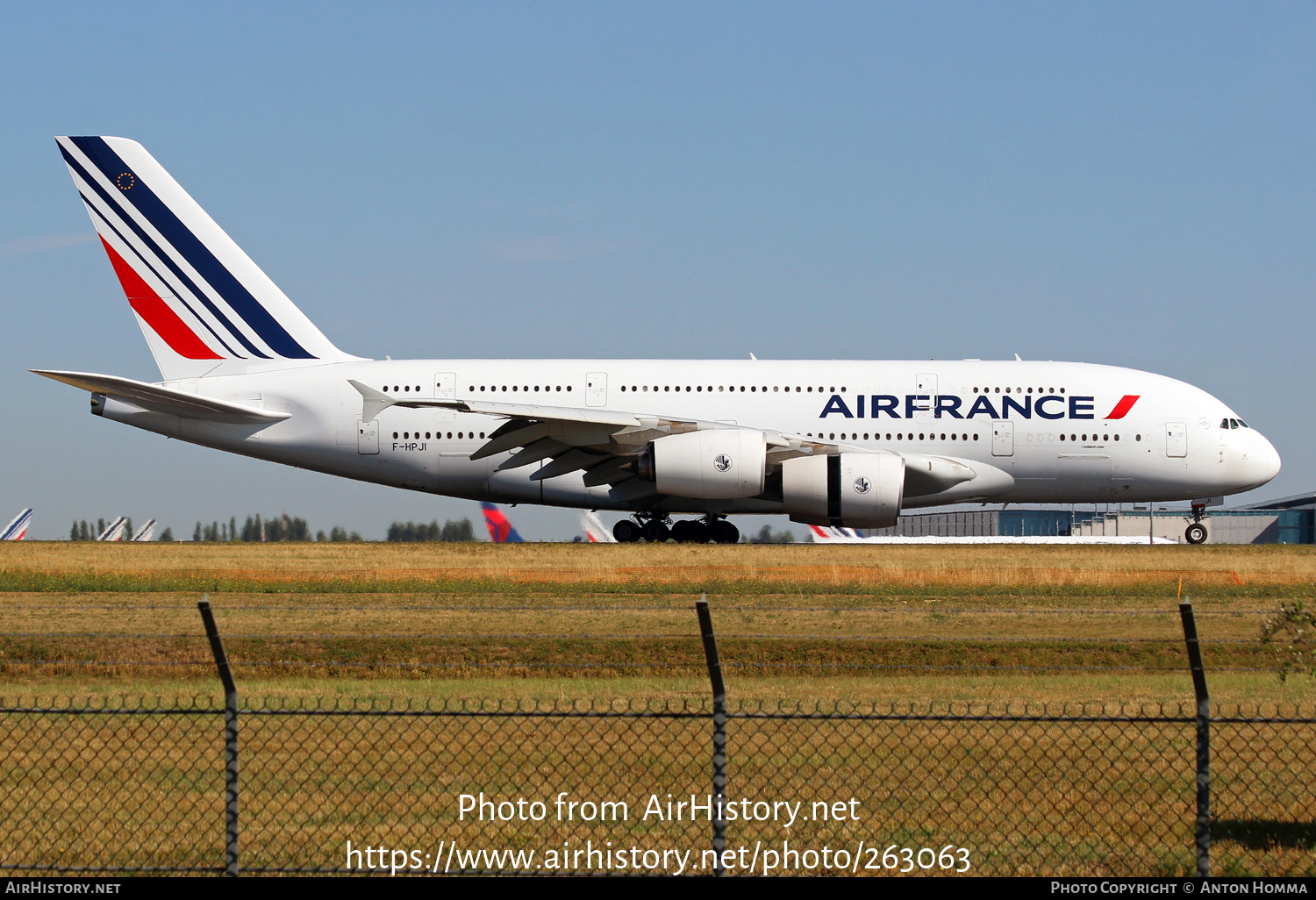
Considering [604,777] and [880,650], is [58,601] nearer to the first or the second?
[880,650]

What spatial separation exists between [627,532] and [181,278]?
13.5 metres

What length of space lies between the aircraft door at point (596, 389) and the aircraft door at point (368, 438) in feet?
17.1

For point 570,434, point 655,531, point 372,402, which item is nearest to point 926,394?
point 655,531

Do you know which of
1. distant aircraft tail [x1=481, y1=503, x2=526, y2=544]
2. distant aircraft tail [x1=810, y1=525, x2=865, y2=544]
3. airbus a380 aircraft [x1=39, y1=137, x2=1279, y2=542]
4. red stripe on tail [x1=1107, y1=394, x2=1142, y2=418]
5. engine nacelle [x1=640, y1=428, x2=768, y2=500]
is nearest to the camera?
engine nacelle [x1=640, y1=428, x2=768, y2=500]

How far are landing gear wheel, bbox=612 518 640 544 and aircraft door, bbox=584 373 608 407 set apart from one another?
2939mm

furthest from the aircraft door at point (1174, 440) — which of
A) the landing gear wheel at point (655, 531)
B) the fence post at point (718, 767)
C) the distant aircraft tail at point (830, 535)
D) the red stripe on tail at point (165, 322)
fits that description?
the distant aircraft tail at point (830, 535)

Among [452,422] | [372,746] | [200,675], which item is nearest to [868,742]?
[372,746]

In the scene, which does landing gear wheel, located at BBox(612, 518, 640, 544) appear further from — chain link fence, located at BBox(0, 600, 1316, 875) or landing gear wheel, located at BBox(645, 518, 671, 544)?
chain link fence, located at BBox(0, 600, 1316, 875)

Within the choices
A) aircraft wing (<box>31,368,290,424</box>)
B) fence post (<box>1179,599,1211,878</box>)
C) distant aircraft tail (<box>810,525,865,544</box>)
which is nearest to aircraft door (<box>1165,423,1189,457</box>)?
aircraft wing (<box>31,368,290,424</box>)

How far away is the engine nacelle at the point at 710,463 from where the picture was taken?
96.0 feet

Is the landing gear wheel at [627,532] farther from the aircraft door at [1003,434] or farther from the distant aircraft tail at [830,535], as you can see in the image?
the distant aircraft tail at [830,535]

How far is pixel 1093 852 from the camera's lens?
25.0ft

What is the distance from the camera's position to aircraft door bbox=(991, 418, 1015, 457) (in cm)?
3189

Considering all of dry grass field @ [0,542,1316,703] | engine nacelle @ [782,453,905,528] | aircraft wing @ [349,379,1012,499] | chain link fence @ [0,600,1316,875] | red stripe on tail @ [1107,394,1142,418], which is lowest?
chain link fence @ [0,600,1316,875]
